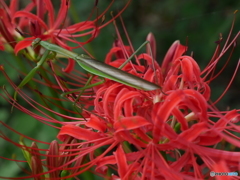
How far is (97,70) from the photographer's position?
1.05 meters

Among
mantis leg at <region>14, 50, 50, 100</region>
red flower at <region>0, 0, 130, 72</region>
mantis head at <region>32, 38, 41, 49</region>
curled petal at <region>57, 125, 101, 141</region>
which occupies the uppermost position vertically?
red flower at <region>0, 0, 130, 72</region>

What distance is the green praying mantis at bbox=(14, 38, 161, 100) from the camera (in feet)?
2.81

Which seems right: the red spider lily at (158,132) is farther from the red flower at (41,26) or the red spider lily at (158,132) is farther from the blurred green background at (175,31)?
the blurred green background at (175,31)

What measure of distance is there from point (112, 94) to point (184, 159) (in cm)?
25

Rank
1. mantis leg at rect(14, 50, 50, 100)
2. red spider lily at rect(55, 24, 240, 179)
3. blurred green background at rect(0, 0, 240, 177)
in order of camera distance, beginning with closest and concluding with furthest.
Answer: red spider lily at rect(55, 24, 240, 179), mantis leg at rect(14, 50, 50, 100), blurred green background at rect(0, 0, 240, 177)

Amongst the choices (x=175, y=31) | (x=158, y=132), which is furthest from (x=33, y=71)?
(x=175, y=31)

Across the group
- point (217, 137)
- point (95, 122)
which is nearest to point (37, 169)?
point (95, 122)

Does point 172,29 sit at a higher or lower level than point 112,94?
higher

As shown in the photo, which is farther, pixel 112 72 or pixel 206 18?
pixel 206 18

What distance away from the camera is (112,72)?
96cm

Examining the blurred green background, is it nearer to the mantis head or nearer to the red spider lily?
the mantis head

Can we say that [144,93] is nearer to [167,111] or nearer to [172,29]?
[167,111]

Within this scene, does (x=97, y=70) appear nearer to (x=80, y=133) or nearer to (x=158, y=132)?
(x=80, y=133)

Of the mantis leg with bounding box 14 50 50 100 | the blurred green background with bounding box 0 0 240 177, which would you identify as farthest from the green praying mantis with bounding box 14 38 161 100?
the blurred green background with bounding box 0 0 240 177
